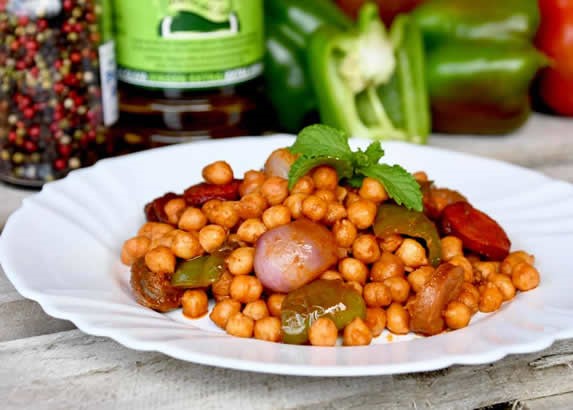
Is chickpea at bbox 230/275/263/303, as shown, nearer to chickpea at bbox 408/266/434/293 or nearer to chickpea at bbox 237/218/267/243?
chickpea at bbox 237/218/267/243

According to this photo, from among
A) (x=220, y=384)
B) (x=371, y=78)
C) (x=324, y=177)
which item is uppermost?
(x=324, y=177)

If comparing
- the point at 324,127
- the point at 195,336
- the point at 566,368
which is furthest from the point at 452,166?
the point at 195,336

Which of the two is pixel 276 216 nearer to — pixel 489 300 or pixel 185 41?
pixel 489 300

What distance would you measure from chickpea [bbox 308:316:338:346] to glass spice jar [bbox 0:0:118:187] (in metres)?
0.90

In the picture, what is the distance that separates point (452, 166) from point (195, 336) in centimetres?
81

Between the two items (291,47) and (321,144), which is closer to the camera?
(321,144)

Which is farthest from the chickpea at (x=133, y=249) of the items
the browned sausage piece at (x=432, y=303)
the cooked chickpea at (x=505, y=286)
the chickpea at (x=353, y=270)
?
the cooked chickpea at (x=505, y=286)

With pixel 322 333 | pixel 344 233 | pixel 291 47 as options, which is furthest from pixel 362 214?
pixel 291 47

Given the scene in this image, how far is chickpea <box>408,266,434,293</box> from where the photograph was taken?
127 centimetres

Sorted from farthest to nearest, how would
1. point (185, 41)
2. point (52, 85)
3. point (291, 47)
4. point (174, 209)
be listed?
1. point (291, 47)
2. point (185, 41)
3. point (52, 85)
4. point (174, 209)

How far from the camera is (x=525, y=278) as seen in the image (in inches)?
50.5

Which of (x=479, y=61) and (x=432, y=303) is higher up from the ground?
(x=432, y=303)

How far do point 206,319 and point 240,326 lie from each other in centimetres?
10

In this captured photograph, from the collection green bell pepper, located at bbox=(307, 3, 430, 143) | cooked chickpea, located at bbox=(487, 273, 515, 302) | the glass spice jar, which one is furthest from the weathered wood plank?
green bell pepper, located at bbox=(307, 3, 430, 143)
